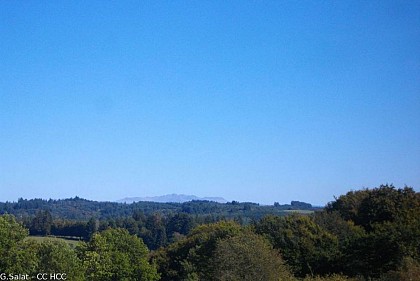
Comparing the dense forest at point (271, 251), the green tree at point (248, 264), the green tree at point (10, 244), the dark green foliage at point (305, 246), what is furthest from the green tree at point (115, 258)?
the green tree at point (248, 264)

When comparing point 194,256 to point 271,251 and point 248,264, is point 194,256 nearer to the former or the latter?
point 271,251

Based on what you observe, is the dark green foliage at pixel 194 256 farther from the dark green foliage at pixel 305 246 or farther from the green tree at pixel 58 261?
the green tree at pixel 58 261

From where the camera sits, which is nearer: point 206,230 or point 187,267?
point 187,267

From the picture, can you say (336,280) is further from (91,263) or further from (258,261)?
(91,263)

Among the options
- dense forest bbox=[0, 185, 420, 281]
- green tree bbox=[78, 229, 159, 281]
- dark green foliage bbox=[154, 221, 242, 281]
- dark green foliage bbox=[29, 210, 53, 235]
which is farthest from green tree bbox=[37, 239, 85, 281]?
dark green foliage bbox=[29, 210, 53, 235]

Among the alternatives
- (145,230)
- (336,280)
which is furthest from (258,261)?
(145,230)

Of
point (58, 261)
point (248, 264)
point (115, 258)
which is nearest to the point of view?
point (248, 264)

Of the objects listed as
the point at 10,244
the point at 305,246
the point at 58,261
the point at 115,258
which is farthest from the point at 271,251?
the point at 10,244

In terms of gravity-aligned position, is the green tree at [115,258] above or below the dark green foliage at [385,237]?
below

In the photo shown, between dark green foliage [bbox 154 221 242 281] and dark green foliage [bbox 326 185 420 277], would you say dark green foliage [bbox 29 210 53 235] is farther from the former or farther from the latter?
dark green foliage [bbox 326 185 420 277]

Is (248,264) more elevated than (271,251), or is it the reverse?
(271,251)

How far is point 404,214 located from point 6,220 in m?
45.5

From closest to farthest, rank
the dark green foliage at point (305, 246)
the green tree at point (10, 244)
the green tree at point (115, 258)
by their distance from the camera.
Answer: the green tree at point (10, 244) < the dark green foliage at point (305, 246) < the green tree at point (115, 258)

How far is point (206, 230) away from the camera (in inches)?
3314
